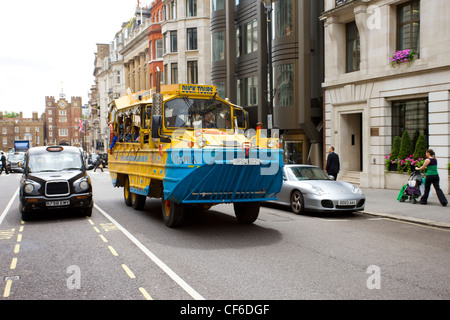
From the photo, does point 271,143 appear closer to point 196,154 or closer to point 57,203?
point 196,154

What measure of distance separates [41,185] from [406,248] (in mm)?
8503

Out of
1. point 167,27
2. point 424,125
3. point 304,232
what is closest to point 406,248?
point 304,232

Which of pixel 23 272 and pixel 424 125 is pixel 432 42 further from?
pixel 23 272

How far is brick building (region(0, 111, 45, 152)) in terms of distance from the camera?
136 metres

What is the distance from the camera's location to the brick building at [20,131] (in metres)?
136

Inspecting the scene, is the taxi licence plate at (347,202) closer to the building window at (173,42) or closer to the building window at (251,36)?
the building window at (251,36)

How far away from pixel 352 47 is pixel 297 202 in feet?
39.8

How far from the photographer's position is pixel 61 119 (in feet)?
488

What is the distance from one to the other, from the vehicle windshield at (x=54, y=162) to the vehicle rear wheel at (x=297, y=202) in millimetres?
6036

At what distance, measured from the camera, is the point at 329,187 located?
12.3m

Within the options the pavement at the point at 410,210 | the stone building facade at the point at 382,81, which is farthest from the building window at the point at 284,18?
the pavement at the point at 410,210

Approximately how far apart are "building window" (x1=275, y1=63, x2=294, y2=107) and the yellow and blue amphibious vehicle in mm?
→ 14083

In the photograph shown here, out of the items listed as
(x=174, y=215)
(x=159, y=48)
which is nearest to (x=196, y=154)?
(x=174, y=215)
